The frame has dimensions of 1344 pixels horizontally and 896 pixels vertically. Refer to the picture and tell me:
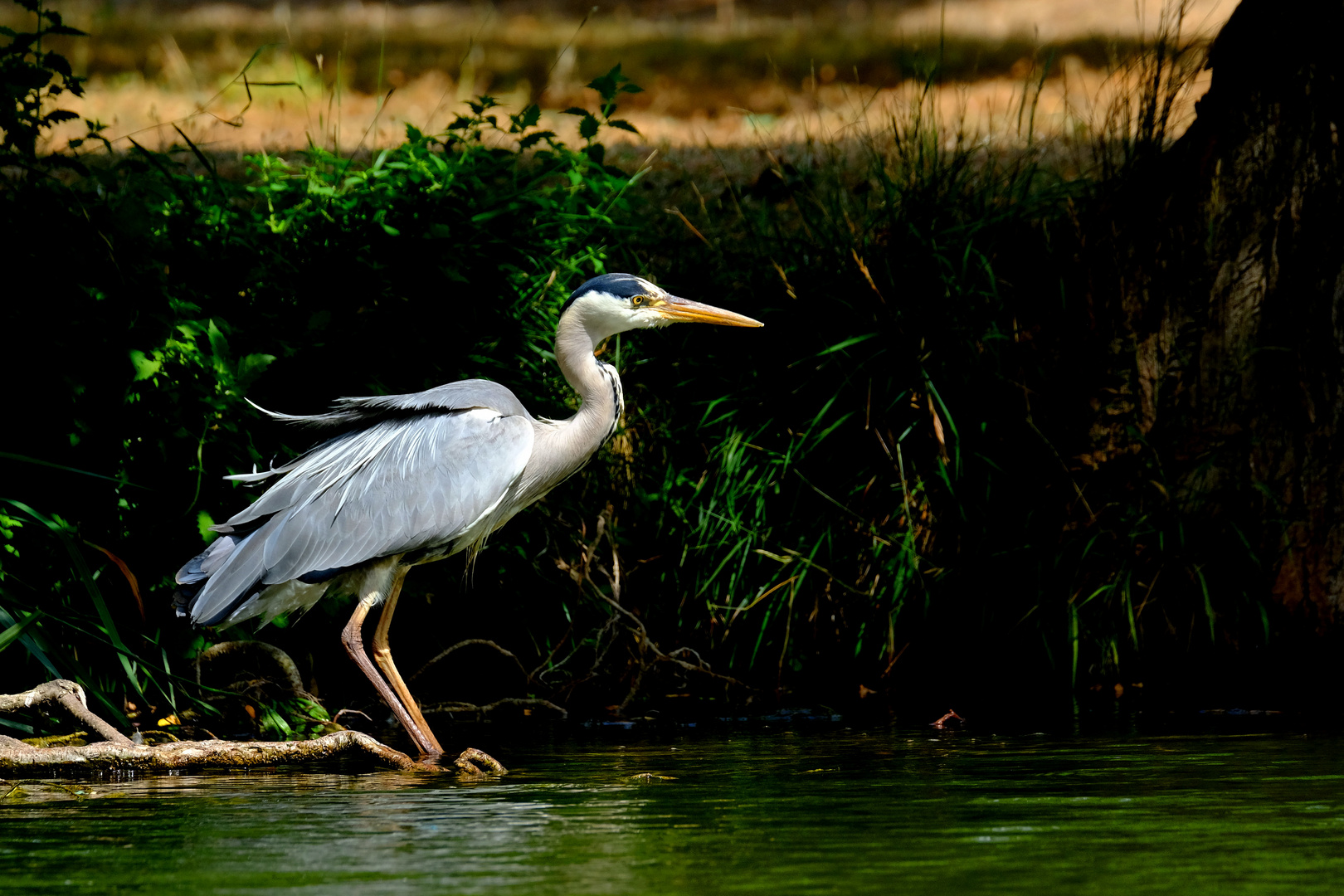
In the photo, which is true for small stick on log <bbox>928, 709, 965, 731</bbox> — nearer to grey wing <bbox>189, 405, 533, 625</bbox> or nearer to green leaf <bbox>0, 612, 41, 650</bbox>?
grey wing <bbox>189, 405, 533, 625</bbox>

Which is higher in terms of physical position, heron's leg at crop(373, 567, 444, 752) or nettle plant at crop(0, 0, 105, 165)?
nettle plant at crop(0, 0, 105, 165)

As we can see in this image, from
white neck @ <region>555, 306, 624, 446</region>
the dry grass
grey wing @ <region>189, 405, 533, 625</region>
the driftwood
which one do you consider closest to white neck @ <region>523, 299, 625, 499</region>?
white neck @ <region>555, 306, 624, 446</region>

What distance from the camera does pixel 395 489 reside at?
5836 mm

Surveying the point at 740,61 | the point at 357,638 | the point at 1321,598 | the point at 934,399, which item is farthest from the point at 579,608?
the point at 740,61

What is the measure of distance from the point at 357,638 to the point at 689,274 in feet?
8.41

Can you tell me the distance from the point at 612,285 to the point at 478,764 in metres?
2.00

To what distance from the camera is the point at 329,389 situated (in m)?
6.63

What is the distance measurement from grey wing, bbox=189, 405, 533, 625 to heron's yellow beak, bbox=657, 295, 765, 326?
733 mm

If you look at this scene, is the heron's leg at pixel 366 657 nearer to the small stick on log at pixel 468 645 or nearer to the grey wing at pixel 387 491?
the grey wing at pixel 387 491

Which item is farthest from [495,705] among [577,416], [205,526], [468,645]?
[205,526]

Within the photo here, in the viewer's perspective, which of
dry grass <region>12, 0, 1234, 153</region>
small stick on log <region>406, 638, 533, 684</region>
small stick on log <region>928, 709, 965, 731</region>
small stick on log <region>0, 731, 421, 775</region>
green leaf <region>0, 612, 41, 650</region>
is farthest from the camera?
dry grass <region>12, 0, 1234, 153</region>

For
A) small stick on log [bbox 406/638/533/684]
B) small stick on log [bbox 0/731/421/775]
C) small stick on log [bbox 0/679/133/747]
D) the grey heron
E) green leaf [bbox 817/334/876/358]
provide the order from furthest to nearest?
green leaf [bbox 817/334/876/358] → small stick on log [bbox 406/638/533/684] → the grey heron → small stick on log [bbox 0/679/133/747] → small stick on log [bbox 0/731/421/775]

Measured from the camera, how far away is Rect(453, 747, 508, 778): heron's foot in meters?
4.93

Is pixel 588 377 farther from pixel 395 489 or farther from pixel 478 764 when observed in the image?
pixel 478 764
